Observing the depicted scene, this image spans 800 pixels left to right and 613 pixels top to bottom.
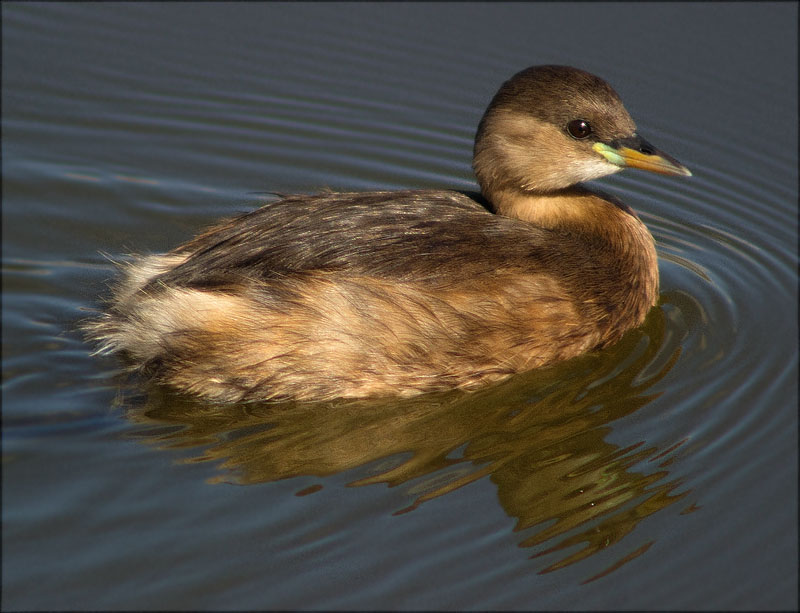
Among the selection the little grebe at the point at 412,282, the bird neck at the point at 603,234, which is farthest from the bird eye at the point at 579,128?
the bird neck at the point at 603,234

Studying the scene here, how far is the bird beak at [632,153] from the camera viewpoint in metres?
6.14

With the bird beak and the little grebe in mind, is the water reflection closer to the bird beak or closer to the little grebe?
the little grebe

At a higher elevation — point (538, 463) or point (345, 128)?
point (345, 128)

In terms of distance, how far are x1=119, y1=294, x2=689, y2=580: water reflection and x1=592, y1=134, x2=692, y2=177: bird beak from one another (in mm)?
1124

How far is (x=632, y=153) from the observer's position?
6145mm

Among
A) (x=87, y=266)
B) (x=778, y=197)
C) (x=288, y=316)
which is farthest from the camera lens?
(x=778, y=197)

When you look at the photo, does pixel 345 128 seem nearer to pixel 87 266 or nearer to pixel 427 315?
pixel 87 266

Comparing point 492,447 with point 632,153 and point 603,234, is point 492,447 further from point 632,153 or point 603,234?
point 632,153

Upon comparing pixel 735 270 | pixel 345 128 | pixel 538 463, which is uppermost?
pixel 345 128

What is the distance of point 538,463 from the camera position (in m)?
5.39

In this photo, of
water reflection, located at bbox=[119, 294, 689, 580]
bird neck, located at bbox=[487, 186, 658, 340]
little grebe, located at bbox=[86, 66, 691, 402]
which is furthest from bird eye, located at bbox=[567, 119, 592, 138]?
water reflection, located at bbox=[119, 294, 689, 580]

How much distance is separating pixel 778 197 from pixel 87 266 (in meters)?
4.36

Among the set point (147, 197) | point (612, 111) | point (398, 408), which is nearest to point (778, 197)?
point (612, 111)

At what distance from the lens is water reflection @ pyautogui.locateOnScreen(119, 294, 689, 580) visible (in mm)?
5043
